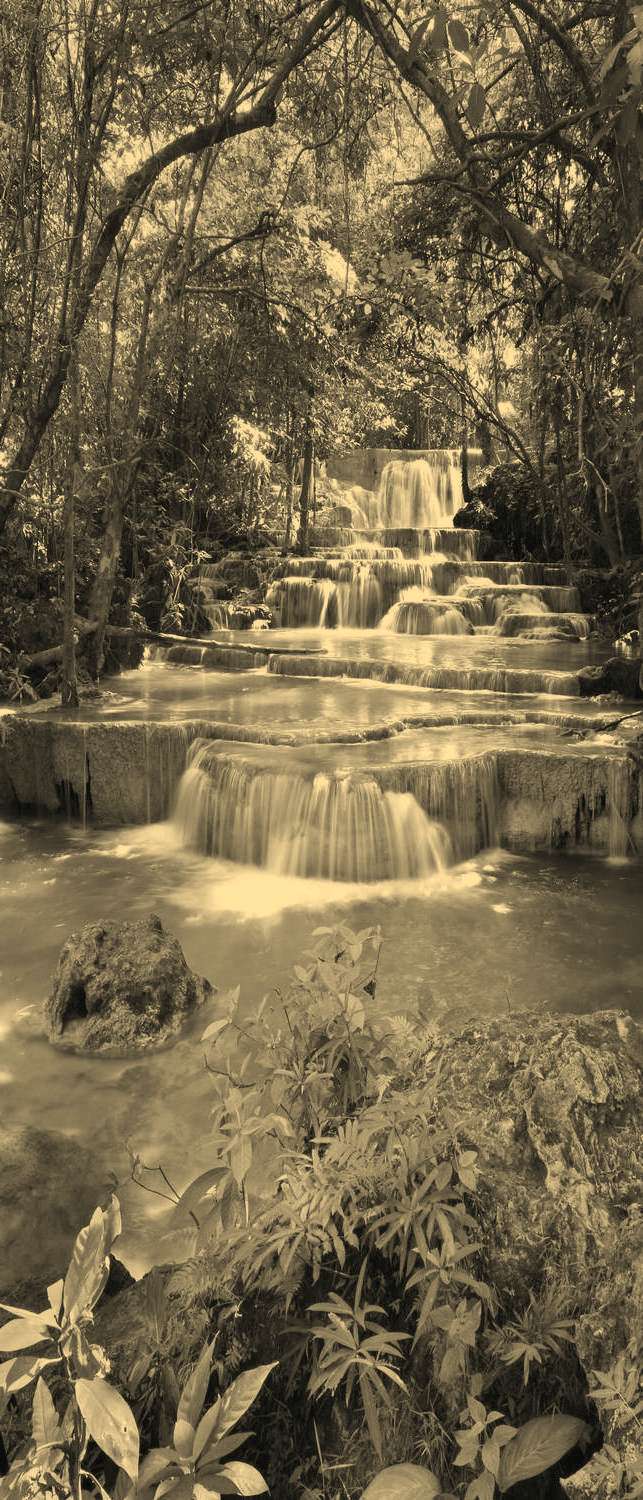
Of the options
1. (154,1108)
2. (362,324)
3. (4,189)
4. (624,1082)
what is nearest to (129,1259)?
(154,1108)

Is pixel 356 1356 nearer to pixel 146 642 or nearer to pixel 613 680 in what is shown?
pixel 613 680

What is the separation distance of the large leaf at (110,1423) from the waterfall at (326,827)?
222 inches

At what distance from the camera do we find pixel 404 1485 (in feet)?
4.56

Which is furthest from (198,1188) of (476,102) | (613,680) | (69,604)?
(613,680)

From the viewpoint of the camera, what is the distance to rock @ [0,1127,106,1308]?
2811 mm

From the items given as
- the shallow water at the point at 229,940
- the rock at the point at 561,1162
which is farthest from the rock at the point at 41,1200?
the rock at the point at 561,1162

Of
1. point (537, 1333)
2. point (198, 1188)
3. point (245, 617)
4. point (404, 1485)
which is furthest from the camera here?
point (245, 617)

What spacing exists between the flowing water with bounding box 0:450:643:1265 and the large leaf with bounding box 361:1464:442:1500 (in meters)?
0.65

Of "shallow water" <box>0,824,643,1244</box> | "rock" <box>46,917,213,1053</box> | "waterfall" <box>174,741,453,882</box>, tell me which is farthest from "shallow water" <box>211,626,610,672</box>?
"rock" <box>46,917,213,1053</box>

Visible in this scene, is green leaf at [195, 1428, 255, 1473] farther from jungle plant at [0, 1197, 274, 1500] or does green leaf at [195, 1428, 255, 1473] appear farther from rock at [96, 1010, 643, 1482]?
rock at [96, 1010, 643, 1482]

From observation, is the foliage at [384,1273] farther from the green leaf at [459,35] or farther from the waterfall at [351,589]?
the waterfall at [351,589]

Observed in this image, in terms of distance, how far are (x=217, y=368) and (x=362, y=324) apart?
7.81 m

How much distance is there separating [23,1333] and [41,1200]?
6.67 feet

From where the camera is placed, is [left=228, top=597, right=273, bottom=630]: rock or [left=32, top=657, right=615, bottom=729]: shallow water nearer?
[left=32, top=657, right=615, bottom=729]: shallow water
